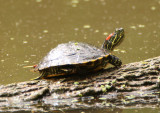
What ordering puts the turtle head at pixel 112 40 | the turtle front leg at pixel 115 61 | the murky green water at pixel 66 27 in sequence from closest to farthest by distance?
1. the turtle front leg at pixel 115 61
2. the turtle head at pixel 112 40
3. the murky green water at pixel 66 27

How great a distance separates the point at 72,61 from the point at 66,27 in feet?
12.0

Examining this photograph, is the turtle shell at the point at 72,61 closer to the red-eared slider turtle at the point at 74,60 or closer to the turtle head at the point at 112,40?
the red-eared slider turtle at the point at 74,60

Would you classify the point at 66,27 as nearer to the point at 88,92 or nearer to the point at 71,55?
the point at 71,55

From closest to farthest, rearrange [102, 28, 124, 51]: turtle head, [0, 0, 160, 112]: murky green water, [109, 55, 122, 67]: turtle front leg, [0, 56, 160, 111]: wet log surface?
[0, 56, 160, 111]: wet log surface → [109, 55, 122, 67]: turtle front leg → [102, 28, 124, 51]: turtle head → [0, 0, 160, 112]: murky green water

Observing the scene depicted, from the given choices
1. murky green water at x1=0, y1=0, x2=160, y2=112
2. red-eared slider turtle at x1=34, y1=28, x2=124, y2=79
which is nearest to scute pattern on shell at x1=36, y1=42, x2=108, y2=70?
red-eared slider turtle at x1=34, y1=28, x2=124, y2=79

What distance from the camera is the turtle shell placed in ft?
9.88

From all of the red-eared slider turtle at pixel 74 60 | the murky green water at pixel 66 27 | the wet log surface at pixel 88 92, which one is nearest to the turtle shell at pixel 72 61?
the red-eared slider turtle at pixel 74 60

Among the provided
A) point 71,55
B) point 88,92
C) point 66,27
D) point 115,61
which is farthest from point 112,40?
point 66,27

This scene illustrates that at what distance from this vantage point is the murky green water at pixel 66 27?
4594 mm

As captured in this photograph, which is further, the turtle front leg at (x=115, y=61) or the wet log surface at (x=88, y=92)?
the turtle front leg at (x=115, y=61)

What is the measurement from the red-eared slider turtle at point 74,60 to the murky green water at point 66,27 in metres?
0.83

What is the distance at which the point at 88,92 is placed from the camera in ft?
9.77

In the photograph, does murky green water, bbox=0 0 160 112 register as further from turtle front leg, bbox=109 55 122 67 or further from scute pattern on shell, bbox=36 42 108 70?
turtle front leg, bbox=109 55 122 67

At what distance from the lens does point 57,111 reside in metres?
2.88
